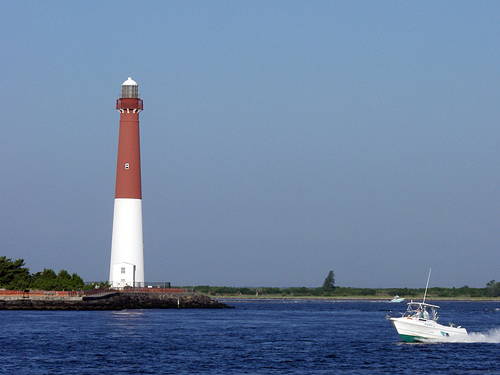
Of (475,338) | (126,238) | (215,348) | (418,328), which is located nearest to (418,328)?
(418,328)

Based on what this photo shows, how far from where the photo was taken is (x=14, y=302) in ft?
269

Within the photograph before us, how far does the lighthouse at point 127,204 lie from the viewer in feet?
272

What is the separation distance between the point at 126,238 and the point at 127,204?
351 centimetres

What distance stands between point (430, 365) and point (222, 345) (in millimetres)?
14841

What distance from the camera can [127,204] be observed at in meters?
82.9

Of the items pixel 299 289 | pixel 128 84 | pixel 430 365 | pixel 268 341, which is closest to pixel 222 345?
pixel 268 341

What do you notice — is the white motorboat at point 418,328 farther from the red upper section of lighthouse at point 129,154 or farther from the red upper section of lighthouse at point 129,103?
the red upper section of lighthouse at point 129,103

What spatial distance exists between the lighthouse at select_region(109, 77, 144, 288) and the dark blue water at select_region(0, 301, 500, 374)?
10077mm

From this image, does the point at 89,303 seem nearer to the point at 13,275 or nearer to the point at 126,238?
the point at 126,238

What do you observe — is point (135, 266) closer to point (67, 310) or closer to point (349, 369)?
point (67, 310)

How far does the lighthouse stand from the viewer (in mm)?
82938

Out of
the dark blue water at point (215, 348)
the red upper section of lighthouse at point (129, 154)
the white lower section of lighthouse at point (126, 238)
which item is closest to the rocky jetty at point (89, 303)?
the white lower section of lighthouse at point (126, 238)

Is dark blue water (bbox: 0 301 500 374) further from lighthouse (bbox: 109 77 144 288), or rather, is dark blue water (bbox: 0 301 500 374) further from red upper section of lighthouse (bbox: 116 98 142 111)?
red upper section of lighthouse (bbox: 116 98 142 111)

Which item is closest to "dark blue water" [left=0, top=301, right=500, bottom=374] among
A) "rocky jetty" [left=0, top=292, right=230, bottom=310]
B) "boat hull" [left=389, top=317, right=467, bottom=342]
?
"boat hull" [left=389, top=317, right=467, bottom=342]
